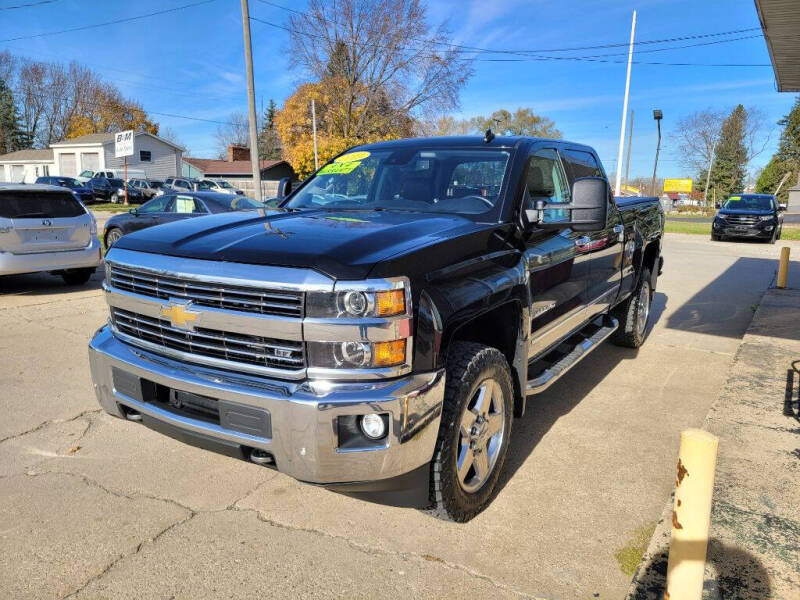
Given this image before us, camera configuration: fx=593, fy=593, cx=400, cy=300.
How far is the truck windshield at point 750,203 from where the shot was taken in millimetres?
20219

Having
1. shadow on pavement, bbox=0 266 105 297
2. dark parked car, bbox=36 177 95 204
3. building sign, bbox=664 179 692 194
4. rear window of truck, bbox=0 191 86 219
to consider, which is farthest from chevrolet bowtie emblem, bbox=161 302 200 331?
building sign, bbox=664 179 692 194

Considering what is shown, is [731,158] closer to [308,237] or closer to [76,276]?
[76,276]

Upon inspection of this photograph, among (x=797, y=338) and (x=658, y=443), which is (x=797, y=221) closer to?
(x=797, y=338)

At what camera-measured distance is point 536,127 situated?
270 feet

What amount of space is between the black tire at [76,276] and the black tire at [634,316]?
26.6ft

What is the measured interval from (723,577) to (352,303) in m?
1.89

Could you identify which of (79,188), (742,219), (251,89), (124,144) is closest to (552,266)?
(251,89)

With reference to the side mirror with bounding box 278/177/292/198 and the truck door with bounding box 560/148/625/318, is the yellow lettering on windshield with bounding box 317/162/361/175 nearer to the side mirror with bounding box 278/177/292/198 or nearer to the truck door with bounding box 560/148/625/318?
the side mirror with bounding box 278/177/292/198

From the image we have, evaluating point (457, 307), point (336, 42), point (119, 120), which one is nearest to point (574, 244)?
point (457, 307)

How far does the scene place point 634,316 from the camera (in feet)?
20.3

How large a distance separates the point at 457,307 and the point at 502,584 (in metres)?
1.21

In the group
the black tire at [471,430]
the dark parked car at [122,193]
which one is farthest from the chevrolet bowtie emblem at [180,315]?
the dark parked car at [122,193]

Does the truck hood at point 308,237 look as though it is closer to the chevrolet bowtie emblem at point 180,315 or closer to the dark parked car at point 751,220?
the chevrolet bowtie emblem at point 180,315

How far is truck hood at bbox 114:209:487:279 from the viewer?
8.11ft
